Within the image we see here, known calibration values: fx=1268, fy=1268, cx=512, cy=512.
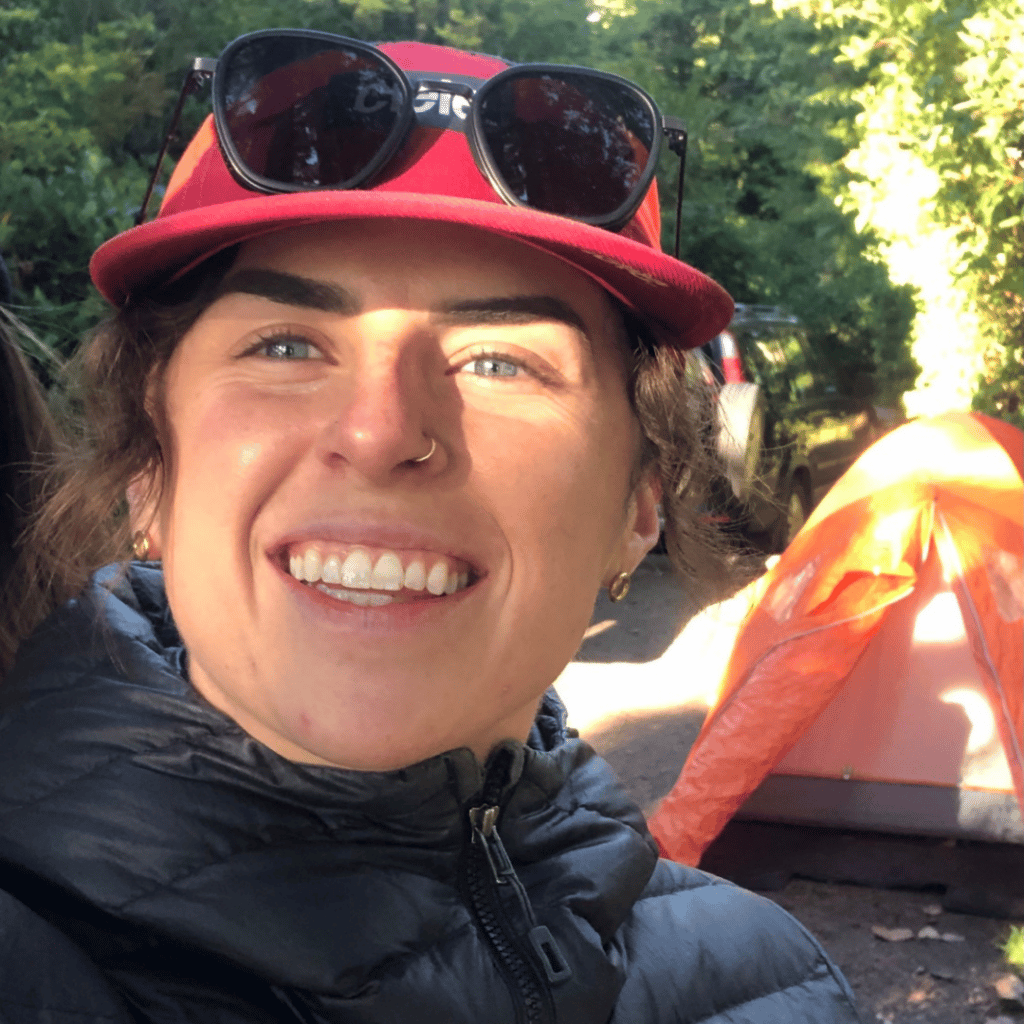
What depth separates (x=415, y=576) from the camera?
117cm

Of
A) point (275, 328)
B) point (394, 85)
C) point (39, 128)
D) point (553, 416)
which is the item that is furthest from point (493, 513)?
point (39, 128)

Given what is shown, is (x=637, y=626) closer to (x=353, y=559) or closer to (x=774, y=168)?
(x=353, y=559)

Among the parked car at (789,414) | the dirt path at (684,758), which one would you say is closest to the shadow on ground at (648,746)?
the dirt path at (684,758)

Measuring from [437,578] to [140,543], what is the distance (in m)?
0.42

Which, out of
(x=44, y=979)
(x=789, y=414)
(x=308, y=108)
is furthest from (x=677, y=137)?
(x=789, y=414)

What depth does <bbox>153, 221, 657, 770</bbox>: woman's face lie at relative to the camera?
45.8 inches

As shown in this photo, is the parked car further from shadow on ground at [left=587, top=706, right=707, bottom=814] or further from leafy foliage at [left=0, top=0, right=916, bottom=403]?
shadow on ground at [left=587, top=706, right=707, bottom=814]

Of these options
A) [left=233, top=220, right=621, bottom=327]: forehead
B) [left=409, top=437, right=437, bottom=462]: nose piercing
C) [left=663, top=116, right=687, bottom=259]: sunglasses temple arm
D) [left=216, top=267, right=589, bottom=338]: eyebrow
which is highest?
[left=663, top=116, right=687, bottom=259]: sunglasses temple arm

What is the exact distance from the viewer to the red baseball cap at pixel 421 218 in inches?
47.2

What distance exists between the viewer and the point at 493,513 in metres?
1.23

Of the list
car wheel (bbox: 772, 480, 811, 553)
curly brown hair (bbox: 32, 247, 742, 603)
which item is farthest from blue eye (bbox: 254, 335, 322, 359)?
car wheel (bbox: 772, 480, 811, 553)

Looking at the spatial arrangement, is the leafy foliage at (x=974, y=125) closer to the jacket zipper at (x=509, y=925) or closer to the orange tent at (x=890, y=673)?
the orange tent at (x=890, y=673)

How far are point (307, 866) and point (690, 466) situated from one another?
762 mm

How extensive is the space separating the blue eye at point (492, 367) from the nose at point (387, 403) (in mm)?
39
